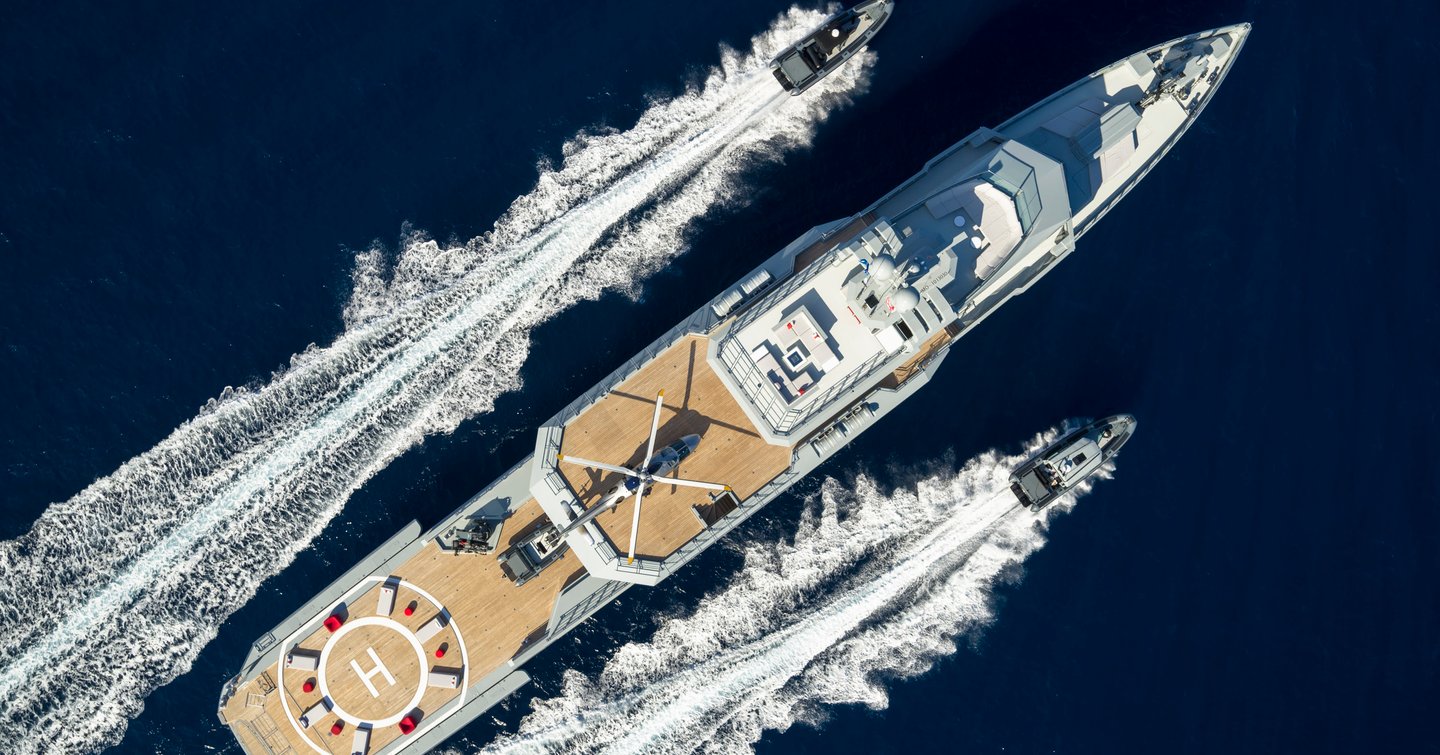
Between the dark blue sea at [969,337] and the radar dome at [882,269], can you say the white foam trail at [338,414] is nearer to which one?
the dark blue sea at [969,337]

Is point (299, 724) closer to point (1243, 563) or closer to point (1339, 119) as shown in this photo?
point (1243, 563)

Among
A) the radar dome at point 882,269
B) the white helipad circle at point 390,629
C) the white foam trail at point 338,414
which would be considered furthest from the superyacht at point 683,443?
the white foam trail at point 338,414

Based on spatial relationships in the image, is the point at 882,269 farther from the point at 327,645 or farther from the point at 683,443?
the point at 327,645

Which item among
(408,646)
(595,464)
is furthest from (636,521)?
(408,646)

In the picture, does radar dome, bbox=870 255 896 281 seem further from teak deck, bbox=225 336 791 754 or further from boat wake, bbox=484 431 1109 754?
teak deck, bbox=225 336 791 754

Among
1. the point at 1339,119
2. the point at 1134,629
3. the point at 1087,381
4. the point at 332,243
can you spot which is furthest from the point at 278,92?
the point at 1339,119

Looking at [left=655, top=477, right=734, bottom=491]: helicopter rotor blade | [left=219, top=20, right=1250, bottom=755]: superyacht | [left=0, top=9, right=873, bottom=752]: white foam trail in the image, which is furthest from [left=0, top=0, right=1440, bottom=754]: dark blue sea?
[left=655, top=477, right=734, bottom=491]: helicopter rotor blade
